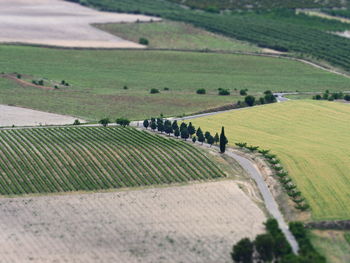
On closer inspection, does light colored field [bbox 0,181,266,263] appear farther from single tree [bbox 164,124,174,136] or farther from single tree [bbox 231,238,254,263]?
single tree [bbox 164,124,174,136]

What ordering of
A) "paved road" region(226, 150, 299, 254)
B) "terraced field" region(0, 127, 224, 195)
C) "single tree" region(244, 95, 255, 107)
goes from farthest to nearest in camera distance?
"single tree" region(244, 95, 255, 107) → "terraced field" region(0, 127, 224, 195) → "paved road" region(226, 150, 299, 254)

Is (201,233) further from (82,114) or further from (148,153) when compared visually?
(82,114)

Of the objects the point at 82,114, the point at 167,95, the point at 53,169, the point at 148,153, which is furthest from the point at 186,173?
the point at 167,95

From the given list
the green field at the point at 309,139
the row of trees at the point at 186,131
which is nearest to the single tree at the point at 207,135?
the row of trees at the point at 186,131

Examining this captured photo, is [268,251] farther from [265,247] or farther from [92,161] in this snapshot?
[92,161]

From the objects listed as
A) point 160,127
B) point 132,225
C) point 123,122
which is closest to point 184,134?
point 160,127

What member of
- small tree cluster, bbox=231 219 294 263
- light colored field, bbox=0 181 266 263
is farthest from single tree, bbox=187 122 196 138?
small tree cluster, bbox=231 219 294 263
